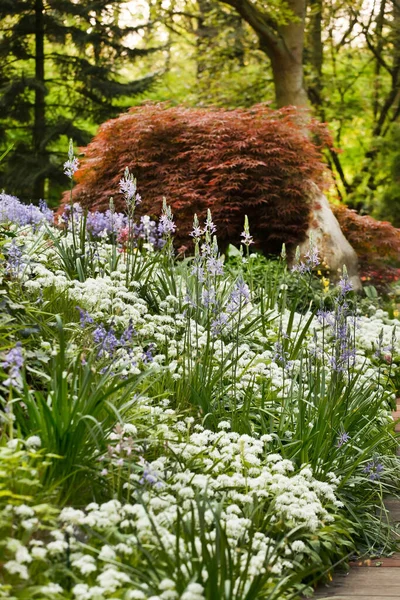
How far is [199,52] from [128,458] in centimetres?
1729

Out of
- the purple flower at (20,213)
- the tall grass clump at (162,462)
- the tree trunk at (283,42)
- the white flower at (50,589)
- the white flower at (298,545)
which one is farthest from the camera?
the tree trunk at (283,42)

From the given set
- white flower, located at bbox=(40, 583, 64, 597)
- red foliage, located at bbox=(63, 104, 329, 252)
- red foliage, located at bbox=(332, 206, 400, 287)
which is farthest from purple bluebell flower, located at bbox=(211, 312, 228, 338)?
red foliage, located at bbox=(332, 206, 400, 287)

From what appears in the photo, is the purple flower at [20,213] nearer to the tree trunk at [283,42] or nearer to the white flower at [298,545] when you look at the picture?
the white flower at [298,545]

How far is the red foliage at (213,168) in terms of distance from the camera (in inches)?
396

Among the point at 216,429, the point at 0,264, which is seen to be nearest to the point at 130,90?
the point at 0,264

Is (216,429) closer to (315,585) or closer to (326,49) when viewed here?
(315,585)

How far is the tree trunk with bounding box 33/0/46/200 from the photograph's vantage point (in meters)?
16.6

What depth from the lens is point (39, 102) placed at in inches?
666

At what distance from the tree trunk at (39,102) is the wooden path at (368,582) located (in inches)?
547

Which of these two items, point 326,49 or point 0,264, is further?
point 326,49

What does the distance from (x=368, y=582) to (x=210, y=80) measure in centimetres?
1561

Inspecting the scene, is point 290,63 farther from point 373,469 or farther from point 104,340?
point 104,340

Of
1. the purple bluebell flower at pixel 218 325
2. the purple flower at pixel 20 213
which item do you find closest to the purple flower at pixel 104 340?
the purple bluebell flower at pixel 218 325

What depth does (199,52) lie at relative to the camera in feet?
62.5
